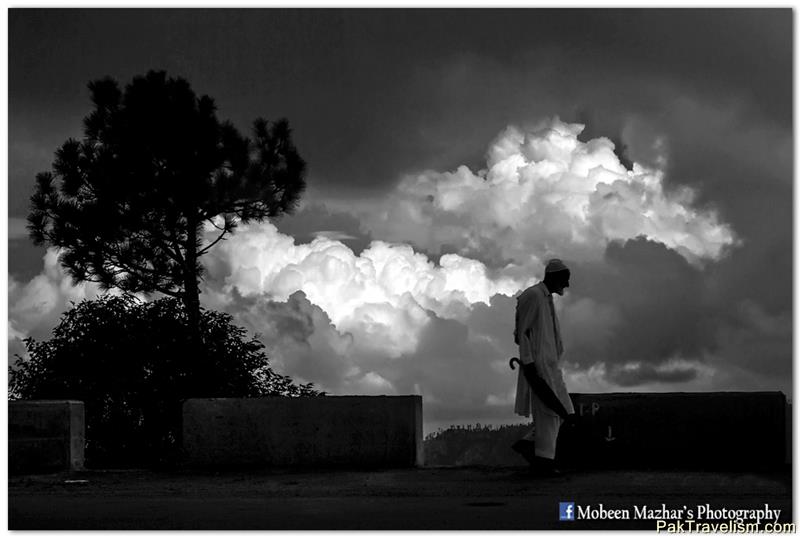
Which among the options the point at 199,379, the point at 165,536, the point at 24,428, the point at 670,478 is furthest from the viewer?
the point at 199,379

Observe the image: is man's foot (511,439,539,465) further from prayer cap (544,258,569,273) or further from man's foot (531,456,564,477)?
prayer cap (544,258,569,273)

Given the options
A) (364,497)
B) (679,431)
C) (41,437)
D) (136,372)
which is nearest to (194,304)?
(136,372)

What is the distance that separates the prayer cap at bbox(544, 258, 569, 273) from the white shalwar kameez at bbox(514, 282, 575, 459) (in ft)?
0.40

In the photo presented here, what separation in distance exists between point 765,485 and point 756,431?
4.79ft

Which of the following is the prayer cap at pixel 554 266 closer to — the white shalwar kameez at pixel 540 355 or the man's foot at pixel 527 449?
the white shalwar kameez at pixel 540 355

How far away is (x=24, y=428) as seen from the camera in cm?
1112

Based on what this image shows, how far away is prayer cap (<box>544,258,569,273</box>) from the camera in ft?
30.5

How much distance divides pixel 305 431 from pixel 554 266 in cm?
292

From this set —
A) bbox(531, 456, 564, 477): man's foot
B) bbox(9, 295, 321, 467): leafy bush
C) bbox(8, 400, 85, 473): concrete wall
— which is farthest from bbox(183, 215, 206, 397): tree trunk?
bbox(531, 456, 564, 477): man's foot

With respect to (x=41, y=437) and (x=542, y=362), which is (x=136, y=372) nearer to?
(x=41, y=437)

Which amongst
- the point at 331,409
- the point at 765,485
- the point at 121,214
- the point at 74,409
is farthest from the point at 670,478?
the point at 121,214

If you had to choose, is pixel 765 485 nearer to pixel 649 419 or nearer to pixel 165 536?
pixel 649 419

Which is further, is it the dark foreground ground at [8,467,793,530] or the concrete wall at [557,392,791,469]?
the concrete wall at [557,392,791,469]

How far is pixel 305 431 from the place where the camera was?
10922 millimetres
